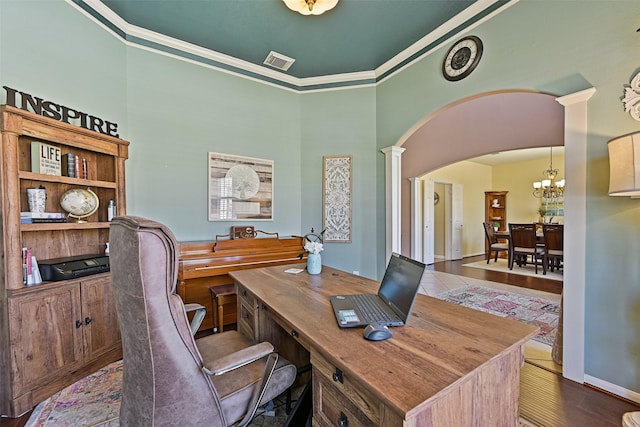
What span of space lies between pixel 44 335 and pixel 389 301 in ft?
7.54

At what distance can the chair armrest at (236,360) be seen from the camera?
96cm

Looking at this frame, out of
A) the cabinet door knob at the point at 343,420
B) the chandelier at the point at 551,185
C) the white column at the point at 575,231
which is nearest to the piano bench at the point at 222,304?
the cabinet door knob at the point at 343,420

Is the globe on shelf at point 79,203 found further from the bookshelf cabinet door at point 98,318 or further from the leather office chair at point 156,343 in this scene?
the leather office chair at point 156,343

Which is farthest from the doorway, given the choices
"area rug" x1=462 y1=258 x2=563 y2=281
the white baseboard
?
the white baseboard

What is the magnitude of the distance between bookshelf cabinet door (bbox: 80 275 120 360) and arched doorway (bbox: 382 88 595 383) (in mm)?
2999

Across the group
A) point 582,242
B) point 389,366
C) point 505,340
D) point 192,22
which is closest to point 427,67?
point 582,242

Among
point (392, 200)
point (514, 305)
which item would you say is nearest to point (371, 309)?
point (392, 200)

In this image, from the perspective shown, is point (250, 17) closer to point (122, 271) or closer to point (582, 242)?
point (122, 271)

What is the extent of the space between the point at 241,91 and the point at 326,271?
2.75 meters

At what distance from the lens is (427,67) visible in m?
3.06

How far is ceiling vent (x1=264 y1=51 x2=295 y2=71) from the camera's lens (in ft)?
10.9

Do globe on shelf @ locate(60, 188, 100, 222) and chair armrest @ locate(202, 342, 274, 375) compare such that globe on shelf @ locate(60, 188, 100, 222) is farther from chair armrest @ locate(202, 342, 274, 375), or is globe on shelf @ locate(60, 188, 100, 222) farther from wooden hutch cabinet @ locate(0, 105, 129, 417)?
chair armrest @ locate(202, 342, 274, 375)

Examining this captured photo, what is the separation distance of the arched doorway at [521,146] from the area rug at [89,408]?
80.7 inches

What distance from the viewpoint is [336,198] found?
386 cm
